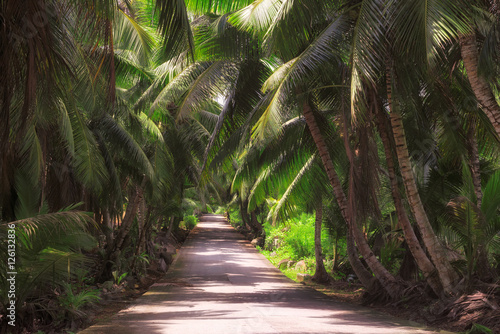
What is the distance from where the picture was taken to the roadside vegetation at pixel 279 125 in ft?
15.6

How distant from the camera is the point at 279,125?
8695 millimetres

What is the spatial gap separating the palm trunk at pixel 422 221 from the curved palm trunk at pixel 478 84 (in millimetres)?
1457

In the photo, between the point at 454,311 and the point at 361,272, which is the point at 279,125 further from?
the point at 454,311

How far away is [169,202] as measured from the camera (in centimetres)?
1811

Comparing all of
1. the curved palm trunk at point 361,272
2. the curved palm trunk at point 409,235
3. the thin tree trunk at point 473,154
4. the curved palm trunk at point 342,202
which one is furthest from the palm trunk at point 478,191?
the curved palm trunk at point 361,272

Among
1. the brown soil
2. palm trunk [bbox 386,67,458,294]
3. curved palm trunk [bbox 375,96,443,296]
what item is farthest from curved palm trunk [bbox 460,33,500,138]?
the brown soil

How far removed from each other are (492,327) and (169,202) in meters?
13.9

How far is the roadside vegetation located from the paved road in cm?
104

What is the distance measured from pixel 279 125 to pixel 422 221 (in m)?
3.16

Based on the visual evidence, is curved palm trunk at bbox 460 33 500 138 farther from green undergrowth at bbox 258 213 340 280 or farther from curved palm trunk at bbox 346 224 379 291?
green undergrowth at bbox 258 213 340 280

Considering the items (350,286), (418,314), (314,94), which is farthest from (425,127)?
(350,286)

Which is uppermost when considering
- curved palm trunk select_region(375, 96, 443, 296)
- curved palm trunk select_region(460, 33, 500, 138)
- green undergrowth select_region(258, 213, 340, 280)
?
curved palm trunk select_region(460, 33, 500, 138)

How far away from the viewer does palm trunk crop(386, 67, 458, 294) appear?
24.8 feet

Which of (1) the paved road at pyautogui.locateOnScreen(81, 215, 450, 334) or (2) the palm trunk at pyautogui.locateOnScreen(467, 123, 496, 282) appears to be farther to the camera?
(2) the palm trunk at pyautogui.locateOnScreen(467, 123, 496, 282)
